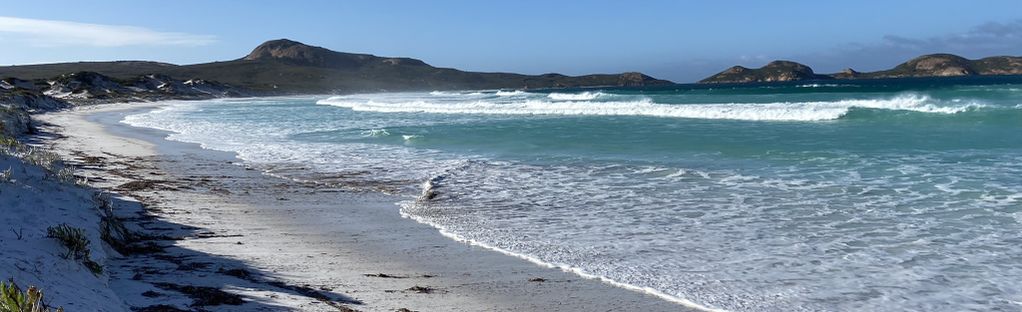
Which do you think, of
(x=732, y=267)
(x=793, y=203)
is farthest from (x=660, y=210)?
(x=732, y=267)

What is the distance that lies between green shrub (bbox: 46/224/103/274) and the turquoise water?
332cm

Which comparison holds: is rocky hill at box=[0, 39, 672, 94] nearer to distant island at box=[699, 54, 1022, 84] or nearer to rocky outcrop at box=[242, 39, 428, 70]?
rocky outcrop at box=[242, 39, 428, 70]

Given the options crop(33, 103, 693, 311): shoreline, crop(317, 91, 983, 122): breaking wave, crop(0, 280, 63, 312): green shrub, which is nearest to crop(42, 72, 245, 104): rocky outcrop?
crop(317, 91, 983, 122): breaking wave

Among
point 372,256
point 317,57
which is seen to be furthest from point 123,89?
point 317,57

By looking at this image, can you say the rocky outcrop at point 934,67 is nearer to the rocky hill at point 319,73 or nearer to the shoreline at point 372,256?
the rocky hill at point 319,73

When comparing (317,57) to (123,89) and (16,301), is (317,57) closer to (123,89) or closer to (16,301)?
(123,89)

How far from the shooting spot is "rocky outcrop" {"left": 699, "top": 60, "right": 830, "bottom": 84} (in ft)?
418

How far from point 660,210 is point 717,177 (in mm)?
2927

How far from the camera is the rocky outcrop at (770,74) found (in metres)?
127

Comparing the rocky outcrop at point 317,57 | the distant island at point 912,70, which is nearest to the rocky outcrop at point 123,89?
the rocky outcrop at point 317,57

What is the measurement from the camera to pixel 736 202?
8977 mm

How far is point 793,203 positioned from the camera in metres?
8.80

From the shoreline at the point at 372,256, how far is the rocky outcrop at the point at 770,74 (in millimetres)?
123505

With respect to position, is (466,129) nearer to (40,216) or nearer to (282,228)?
(282,228)
